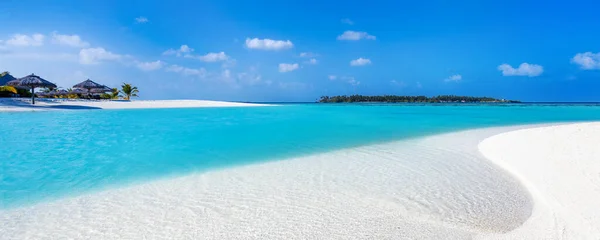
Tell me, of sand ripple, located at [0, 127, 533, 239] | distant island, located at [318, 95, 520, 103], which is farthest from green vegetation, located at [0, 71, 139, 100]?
distant island, located at [318, 95, 520, 103]

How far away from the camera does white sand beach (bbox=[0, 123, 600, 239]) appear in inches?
119

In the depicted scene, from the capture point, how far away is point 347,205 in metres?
3.79

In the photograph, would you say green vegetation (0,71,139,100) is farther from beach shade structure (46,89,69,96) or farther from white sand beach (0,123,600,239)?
white sand beach (0,123,600,239)

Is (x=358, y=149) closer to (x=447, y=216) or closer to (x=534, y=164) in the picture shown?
(x=534, y=164)

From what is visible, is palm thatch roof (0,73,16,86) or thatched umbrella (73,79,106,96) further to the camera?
thatched umbrella (73,79,106,96)

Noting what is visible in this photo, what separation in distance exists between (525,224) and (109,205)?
4551 mm

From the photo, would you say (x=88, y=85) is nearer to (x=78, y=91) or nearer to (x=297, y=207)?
(x=78, y=91)

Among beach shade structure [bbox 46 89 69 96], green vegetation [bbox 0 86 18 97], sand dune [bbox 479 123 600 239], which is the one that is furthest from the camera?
beach shade structure [bbox 46 89 69 96]

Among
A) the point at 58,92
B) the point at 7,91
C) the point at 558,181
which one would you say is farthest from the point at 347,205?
the point at 58,92

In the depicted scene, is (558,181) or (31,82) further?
(31,82)

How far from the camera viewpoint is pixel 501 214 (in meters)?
3.49

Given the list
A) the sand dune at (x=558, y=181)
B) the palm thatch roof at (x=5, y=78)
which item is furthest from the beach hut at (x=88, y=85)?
the sand dune at (x=558, y=181)

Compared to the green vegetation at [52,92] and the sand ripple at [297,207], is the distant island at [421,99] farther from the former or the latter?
the sand ripple at [297,207]

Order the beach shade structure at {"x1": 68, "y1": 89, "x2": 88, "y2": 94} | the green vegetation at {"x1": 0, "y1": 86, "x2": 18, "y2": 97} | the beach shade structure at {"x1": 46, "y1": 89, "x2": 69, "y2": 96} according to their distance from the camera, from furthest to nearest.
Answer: the beach shade structure at {"x1": 46, "y1": 89, "x2": 69, "y2": 96} < the beach shade structure at {"x1": 68, "y1": 89, "x2": 88, "y2": 94} < the green vegetation at {"x1": 0, "y1": 86, "x2": 18, "y2": 97}
